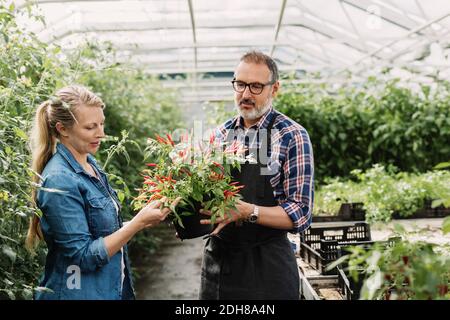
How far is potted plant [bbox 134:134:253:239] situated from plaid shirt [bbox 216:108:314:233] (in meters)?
0.25

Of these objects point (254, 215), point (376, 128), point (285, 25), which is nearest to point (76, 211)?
point (254, 215)

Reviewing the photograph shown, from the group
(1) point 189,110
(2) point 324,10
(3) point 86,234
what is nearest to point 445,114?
(2) point 324,10

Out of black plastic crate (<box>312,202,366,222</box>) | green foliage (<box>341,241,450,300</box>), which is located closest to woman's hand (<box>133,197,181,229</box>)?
green foliage (<box>341,241,450,300</box>)

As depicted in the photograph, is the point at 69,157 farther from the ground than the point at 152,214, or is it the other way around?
the point at 69,157

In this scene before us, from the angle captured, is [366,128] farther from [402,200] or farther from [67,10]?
[67,10]

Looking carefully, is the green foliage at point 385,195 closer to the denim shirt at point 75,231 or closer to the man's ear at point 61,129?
the denim shirt at point 75,231

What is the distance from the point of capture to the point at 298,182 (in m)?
2.12

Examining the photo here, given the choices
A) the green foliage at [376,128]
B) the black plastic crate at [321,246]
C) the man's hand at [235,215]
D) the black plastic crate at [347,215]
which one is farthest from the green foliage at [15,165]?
the green foliage at [376,128]

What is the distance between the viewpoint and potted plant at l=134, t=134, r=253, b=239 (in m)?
1.91

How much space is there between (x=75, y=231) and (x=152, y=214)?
27 centimetres

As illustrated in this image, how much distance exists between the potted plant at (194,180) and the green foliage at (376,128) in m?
3.85

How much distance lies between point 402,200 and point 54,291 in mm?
3270

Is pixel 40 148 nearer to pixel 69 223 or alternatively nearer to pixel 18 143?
pixel 18 143

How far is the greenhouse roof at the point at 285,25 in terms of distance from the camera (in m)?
6.56
